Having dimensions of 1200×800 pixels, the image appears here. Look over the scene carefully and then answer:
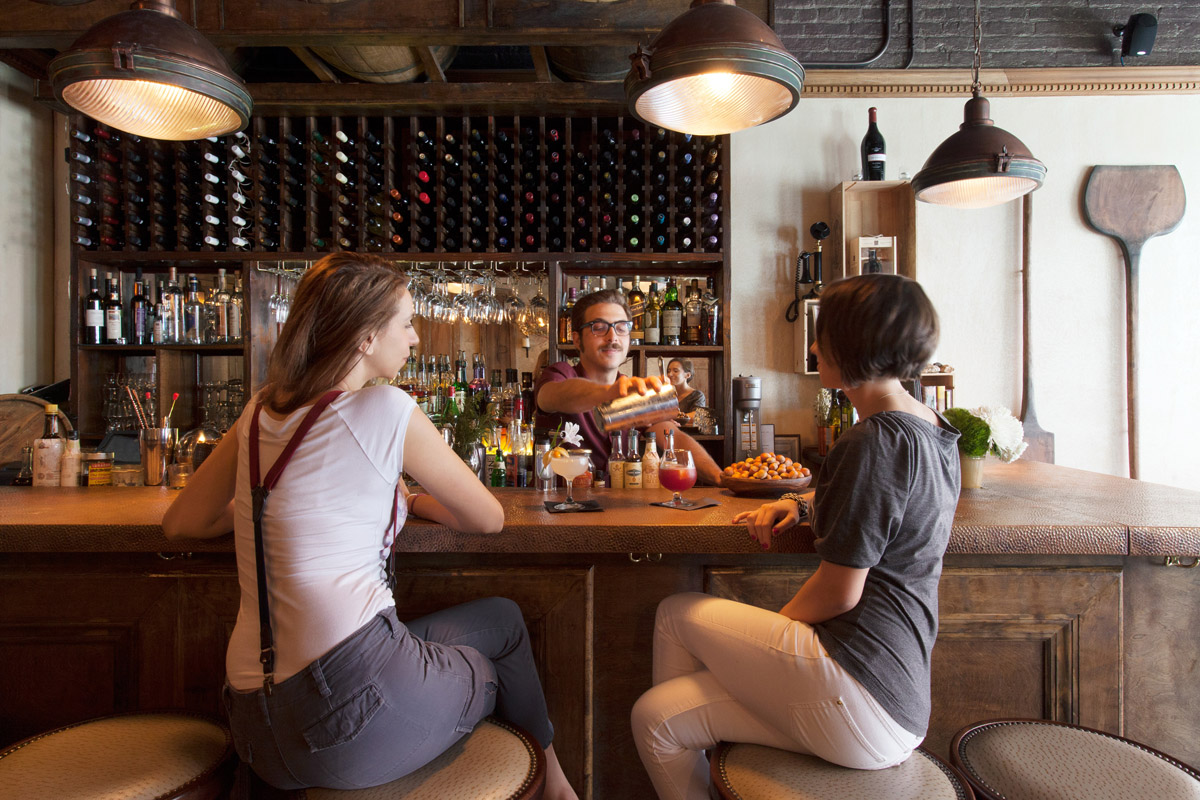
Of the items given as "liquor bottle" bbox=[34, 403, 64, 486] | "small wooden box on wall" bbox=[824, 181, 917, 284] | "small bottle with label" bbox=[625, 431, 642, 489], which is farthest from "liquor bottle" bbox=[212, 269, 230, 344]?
"small wooden box on wall" bbox=[824, 181, 917, 284]

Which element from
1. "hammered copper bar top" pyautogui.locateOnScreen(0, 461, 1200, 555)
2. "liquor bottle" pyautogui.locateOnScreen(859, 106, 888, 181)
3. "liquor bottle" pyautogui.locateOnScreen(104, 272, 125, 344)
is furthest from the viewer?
"liquor bottle" pyautogui.locateOnScreen(859, 106, 888, 181)

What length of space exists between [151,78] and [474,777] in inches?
72.8

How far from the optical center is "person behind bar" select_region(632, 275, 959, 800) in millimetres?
1247

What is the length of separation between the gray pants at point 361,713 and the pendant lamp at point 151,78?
5.06ft

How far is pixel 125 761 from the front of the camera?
4.19ft

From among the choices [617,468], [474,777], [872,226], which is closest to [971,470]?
[617,468]

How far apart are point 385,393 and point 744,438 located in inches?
111

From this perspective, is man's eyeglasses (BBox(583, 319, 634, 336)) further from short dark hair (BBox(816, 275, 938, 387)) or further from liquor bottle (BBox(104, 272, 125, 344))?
liquor bottle (BBox(104, 272, 125, 344))

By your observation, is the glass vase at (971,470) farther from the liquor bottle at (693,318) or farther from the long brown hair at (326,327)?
the liquor bottle at (693,318)

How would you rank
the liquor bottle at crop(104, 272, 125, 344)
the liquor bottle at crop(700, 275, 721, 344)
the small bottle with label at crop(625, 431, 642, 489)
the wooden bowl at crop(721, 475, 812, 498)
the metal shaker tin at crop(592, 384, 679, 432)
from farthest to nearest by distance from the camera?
1. the liquor bottle at crop(700, 275, 721, 344)
2. the liquor bottle at crop(104, 272, 125, 344)
3. the small bottle with label at crop(625, 431, 642, 489)
4. the wooden bowl at crop(721, 475, 812, 498)
5. the metal shaker tin at crop(592, 384, 679, 432)

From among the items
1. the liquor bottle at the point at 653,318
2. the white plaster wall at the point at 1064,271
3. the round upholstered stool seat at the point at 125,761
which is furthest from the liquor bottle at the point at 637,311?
the round upholstered stool seat at the point at 125,761

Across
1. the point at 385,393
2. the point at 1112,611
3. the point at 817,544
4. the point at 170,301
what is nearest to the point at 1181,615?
the point at 1112,611

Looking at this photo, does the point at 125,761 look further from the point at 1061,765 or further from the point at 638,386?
the point at 1061,765

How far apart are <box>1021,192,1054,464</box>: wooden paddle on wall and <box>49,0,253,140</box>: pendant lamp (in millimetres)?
4194
